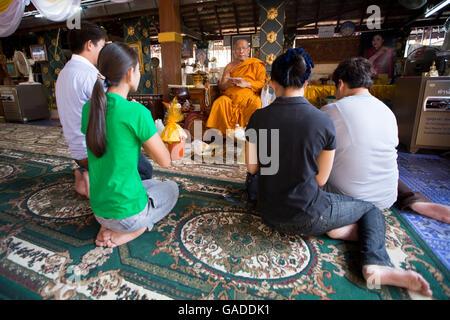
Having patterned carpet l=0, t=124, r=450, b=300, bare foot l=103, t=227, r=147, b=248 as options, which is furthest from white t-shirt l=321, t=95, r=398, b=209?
bare foot l=103, t=227, r=147, b=248

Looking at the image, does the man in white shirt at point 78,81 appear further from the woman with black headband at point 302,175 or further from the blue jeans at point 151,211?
the woman with black headband at point 302,175

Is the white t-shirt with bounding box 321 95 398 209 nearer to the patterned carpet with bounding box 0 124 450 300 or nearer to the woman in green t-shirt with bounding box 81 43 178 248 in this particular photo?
the patterned carpet with bounding box 0 124 450 300

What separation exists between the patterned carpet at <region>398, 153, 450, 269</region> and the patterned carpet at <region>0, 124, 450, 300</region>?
8cm

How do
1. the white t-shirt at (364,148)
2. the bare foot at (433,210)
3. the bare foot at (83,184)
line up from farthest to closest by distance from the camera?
the bare foot at (83,184), the bare foot at (433,210), the white t-shirt at (364,148)


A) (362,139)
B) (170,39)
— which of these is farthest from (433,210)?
(170,39)

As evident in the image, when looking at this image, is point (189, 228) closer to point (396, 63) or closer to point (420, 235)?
point (420, 235)

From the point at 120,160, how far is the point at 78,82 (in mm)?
1072

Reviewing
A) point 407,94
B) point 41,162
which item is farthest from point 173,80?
point 407,94

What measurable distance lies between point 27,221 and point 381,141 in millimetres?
2453

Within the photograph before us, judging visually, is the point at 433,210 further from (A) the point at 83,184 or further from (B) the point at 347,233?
(A) the point at 83,184

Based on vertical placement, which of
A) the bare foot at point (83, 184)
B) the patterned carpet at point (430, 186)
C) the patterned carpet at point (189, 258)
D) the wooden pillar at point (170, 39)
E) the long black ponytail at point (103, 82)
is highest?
the wooden pillar at point (170, 39)

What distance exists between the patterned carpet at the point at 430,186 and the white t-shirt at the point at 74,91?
2.65m

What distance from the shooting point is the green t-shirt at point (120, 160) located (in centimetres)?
123

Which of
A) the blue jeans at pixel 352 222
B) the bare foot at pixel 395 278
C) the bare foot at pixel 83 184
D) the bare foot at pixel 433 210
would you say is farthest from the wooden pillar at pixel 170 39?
the bare foot at pixel 395 278
